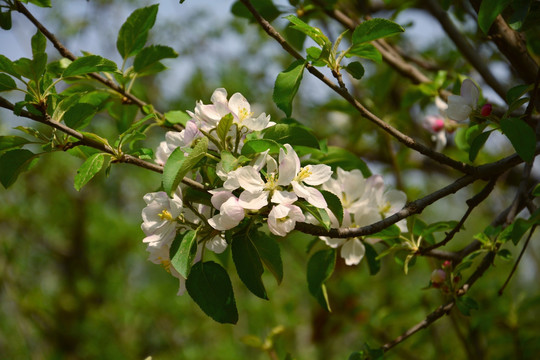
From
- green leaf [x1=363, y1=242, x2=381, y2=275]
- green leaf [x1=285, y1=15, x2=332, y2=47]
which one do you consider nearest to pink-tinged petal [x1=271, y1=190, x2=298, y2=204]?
green leaf [x1=285, y1=15, x2=332, y2=47]

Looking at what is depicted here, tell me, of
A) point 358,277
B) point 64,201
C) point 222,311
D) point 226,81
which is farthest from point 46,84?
point 64,201

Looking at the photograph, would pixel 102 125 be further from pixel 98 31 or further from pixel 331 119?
pixel 331 119

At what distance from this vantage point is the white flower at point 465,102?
0.85m

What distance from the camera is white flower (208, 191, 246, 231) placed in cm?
65

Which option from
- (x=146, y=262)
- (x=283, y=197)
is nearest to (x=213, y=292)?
(x=283, y=197)

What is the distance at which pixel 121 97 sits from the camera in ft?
3.36

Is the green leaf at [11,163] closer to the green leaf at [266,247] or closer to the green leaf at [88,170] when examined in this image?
the green leaf at [88,170]

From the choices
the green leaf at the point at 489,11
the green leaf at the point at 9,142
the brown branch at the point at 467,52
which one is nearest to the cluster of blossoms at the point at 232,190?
the green leaf at the point at 9,142

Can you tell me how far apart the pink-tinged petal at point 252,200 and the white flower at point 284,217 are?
0.7 inches

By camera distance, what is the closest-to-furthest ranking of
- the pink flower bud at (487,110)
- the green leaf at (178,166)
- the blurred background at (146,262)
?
the green leaf at (178,166) < the pink flower bud at (487,110) < the blurred background at (146,262)

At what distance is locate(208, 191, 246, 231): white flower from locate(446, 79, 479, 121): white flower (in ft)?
1.42

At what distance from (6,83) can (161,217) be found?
295 mm

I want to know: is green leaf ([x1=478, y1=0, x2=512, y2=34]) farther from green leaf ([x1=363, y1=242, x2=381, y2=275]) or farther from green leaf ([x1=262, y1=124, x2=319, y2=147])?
green leaf ([x1=363, y1=242, x2=381, y2=275])

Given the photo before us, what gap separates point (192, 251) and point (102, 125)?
352 cm
